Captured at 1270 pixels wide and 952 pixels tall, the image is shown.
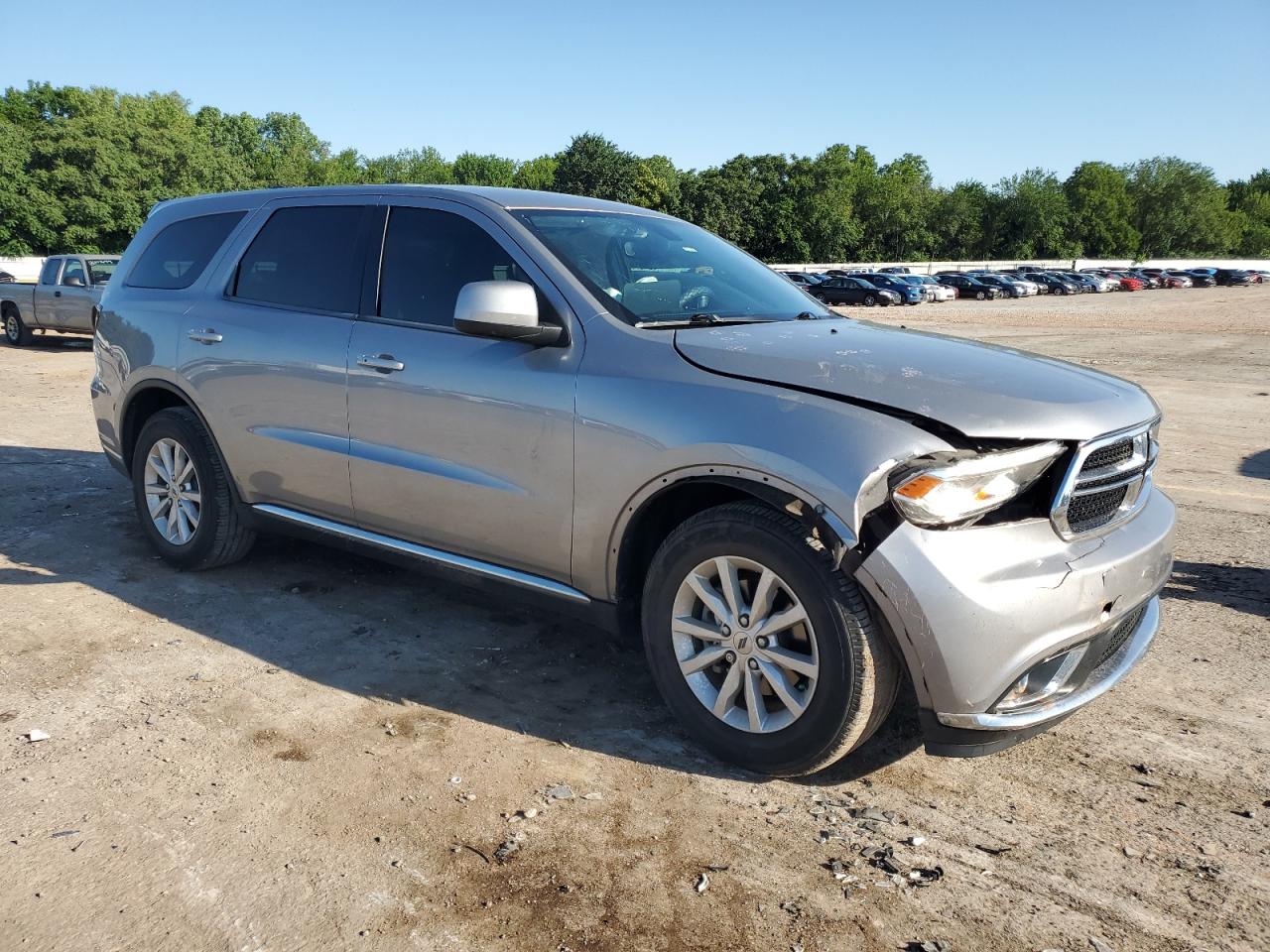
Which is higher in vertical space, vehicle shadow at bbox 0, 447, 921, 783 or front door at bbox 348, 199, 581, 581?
front door at bbox 348, 199, 581, 581

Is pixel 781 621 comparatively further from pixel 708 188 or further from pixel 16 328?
pixel 708 188

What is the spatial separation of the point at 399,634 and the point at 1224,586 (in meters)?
4.24

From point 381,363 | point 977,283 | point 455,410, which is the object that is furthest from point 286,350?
point 977,283

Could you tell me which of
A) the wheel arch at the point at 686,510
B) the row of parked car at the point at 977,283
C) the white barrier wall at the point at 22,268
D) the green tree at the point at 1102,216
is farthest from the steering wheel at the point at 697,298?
the green tree at the point at 1102,216

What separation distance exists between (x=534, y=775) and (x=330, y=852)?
704mm

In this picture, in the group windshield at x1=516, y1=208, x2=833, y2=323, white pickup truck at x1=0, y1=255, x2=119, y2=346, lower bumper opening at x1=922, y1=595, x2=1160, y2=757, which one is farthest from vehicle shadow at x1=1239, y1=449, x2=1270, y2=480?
white pickup truck at x1=0, y1=255, x2=119, y2=346

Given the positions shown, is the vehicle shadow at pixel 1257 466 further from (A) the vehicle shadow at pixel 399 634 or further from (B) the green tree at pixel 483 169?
(B) the green tree at pixel 483 169

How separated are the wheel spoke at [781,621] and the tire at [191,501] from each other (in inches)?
118

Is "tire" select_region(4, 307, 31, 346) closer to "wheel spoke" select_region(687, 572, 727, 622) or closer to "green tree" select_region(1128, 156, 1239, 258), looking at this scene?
"wheel spoke" select_region(687, 572, 727, 622)

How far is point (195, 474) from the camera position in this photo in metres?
5.10

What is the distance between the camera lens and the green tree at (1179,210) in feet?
392

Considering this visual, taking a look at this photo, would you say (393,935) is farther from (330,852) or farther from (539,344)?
(539,344)

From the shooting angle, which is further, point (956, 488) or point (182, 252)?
point (182, 252)

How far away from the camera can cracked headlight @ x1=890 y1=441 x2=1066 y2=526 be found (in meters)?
2.83
